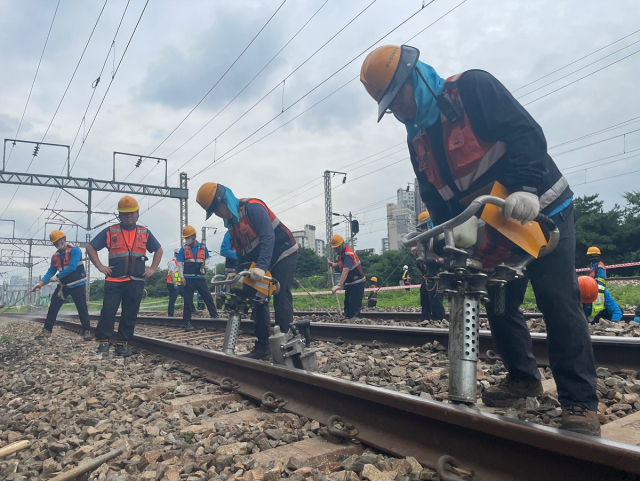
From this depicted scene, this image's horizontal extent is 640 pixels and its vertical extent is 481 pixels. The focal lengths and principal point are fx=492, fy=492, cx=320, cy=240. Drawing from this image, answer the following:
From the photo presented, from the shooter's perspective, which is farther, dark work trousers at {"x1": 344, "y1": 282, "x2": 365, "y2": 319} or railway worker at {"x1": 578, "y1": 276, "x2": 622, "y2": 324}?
dark work trousers at {"x1": 344, "y1": 282, "x2": 365, "y2": 319}

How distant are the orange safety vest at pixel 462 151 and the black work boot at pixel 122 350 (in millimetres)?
5132

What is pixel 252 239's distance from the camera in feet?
16.7

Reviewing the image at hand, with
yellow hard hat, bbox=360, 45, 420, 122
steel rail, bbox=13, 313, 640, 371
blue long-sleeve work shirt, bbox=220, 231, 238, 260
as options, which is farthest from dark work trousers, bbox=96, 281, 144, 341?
yellow hard hat, bbox=360, 45, 420, 122

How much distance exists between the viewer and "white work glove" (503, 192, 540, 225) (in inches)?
82.7

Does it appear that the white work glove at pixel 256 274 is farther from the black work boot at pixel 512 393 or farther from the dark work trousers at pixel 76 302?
the dark work trousers at pixel 76 302

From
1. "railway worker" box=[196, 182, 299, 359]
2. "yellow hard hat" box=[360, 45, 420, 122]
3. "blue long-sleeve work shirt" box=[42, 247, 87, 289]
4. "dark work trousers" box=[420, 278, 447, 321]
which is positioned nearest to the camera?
"yellow hard hat" box=[360, 45, 420, 122]

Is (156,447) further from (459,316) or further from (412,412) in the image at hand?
(459,316)

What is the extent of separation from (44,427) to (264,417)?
136 cm

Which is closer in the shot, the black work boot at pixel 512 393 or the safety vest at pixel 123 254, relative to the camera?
the black work boot at pixel 512 393

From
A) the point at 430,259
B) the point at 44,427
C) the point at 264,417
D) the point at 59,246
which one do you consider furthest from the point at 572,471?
the point at 59,246

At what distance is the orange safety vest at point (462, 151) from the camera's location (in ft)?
8.11

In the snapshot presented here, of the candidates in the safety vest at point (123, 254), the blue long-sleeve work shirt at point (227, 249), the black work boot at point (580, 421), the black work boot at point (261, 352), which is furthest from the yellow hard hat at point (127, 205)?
the black work boot at point (580, 421)

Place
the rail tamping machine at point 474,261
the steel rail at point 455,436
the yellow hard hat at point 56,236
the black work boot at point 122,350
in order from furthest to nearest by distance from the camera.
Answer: the yellow hard hat at point 56,236, the black work boot at point 122,350, the rail tamping machine at point 474,261, the steel rail at point 455,436

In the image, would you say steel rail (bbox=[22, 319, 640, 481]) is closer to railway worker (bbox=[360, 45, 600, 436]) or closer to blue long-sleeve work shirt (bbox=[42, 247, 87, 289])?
railway worker (bbox=[360, 45, 600, 436])
